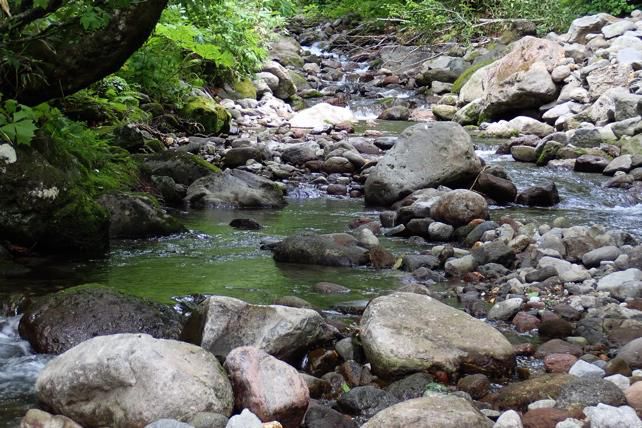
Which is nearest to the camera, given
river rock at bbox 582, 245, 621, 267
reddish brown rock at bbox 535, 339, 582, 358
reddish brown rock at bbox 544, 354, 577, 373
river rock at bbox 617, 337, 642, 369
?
river rock at bbox 617, 337, 642, 369

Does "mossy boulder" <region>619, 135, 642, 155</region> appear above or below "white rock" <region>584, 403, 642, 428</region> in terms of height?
below

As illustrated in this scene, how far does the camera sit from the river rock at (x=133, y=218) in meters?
7.38

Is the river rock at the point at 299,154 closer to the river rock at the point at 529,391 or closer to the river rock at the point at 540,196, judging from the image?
the river rock at the point at 540,196

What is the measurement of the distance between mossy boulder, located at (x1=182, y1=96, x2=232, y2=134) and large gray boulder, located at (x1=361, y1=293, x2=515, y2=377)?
388 inches

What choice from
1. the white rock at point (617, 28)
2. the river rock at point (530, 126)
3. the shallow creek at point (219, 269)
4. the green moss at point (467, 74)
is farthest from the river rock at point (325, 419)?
the green moss at point (467, 74)

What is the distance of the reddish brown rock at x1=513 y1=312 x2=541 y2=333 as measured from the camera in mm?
5023

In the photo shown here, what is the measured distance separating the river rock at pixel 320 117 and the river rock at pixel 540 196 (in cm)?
641

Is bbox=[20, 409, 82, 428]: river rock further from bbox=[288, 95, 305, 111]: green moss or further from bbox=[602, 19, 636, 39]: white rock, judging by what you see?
bbox=[602, 19, 636, 39]: white rock

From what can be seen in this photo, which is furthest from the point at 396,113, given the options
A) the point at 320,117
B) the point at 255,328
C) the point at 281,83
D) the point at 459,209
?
the point at 255,328

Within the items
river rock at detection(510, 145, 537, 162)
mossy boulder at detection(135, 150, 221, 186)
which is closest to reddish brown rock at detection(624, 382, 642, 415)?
mossy boulder at detection(135, 150, 221, 186)

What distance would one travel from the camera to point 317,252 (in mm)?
6793

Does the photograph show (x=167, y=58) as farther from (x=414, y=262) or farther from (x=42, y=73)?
(x=414, y=262)

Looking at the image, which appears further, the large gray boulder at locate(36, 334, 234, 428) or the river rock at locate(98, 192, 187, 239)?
the river rock at locate(98, 192, 187, 239)

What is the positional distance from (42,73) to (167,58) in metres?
6.24
